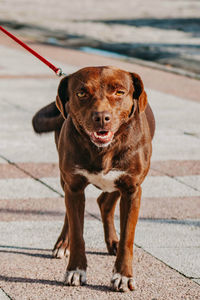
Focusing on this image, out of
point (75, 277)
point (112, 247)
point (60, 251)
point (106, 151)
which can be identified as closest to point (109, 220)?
point (112, 247)

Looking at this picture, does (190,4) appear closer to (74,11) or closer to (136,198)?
(74,11)

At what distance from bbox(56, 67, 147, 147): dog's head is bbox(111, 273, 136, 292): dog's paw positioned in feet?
2.80

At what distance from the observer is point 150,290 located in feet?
13.8

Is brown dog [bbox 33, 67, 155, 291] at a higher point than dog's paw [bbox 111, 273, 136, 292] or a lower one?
higher

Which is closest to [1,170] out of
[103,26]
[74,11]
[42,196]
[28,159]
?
[28,159]

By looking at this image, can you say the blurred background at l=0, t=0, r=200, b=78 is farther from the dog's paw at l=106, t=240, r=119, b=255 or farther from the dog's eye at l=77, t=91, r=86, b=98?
the dog's eye at l=77, t=91, r=86, b=98

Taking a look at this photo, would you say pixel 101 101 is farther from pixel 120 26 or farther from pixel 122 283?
pixel 120 26

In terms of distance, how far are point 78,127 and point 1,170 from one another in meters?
2.96

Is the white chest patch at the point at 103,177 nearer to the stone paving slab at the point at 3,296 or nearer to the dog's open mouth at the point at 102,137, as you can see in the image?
the dog's open mouth at the point at 102,137

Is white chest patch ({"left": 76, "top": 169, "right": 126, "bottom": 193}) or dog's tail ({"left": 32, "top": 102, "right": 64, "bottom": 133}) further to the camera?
dog's tail ({"left": 32, "top": 102, "right": 64, "bottom": 133})

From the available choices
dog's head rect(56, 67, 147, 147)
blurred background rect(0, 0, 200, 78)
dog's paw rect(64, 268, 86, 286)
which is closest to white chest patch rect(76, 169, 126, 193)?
dog's head rect(56, 67, 147, 147)

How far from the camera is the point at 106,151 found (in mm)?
4164

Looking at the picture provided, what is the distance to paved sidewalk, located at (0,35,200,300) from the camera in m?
4.28

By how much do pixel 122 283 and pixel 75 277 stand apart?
304 mm
